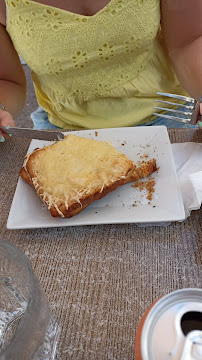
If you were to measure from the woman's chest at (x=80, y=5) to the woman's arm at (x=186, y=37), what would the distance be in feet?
0.57

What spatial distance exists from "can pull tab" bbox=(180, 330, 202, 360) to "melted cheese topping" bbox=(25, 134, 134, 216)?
350mm

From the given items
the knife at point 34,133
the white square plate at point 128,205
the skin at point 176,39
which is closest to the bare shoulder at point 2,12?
the skin at point 176,39

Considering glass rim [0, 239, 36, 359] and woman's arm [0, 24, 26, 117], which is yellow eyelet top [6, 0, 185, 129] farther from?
glass rim [0, 239, 36, 359]

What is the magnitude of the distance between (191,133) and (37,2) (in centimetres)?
50

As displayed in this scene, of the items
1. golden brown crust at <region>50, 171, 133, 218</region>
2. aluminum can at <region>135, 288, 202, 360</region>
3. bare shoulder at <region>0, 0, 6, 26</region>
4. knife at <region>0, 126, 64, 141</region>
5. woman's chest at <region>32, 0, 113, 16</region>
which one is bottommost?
golden brown crust at <region>50, 171, 133, 218</region>

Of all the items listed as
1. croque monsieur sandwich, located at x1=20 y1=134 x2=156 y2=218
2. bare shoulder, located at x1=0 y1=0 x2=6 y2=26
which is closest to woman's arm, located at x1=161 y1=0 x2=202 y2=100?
croque monsieur sandwich, located at x1=20 y1=134 x2=156 y2=218

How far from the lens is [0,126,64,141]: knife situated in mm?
783

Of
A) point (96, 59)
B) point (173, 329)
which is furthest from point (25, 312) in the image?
point (96, 59)

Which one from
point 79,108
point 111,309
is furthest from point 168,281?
point 79,108

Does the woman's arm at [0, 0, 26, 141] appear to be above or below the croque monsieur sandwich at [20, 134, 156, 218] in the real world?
above

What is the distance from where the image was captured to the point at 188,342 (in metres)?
0.31

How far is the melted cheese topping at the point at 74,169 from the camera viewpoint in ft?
2.11

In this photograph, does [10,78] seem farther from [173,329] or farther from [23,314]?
[173,329]

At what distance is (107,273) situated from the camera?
0.55 metres
